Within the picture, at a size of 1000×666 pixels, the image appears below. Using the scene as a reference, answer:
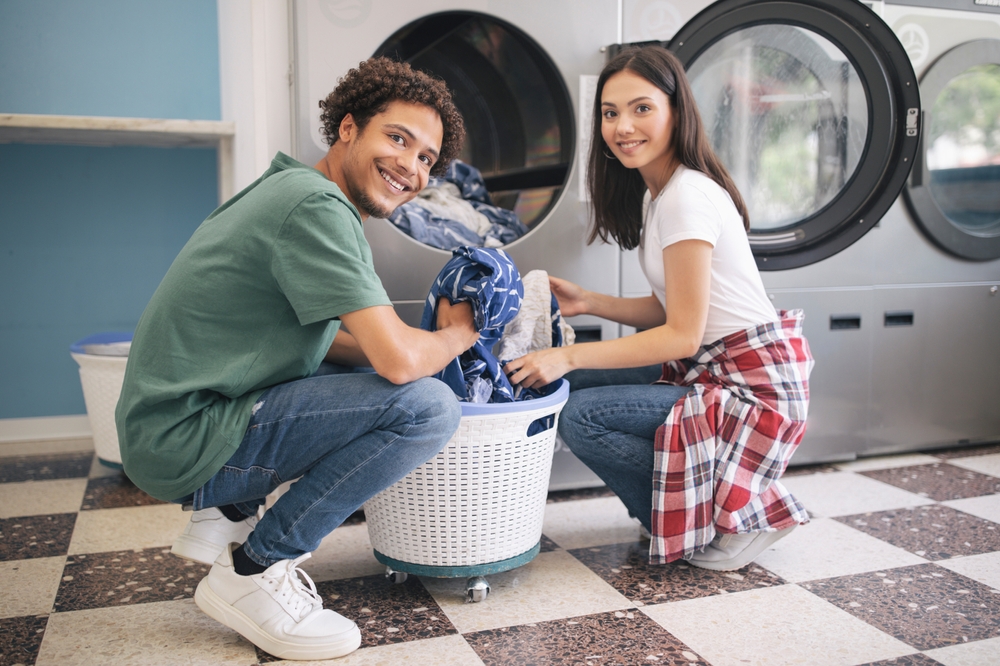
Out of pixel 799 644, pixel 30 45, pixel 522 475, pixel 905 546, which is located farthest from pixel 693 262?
pixel 30 45

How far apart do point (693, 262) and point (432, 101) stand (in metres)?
0.56

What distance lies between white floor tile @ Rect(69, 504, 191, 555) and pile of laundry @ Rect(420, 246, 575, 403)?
0.81 metres

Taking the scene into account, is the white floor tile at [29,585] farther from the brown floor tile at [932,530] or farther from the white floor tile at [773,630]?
the brown floor tile at [932,530]

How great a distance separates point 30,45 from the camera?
7.92 ft

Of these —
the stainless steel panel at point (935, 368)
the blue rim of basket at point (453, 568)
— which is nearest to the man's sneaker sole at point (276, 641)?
the blue rim of basket at point (453, 568)

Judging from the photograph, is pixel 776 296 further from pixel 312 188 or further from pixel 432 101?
pixel 312 188

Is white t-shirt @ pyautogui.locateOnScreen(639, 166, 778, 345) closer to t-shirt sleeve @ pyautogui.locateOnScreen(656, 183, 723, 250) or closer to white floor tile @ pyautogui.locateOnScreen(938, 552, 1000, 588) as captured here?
t-shirt sleeve @ pyautogui.locateOnScreen(656, 183, 723, 250)

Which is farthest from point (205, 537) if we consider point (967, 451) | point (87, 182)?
point (967, 451)

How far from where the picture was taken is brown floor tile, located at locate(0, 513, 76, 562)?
1656 millimetres

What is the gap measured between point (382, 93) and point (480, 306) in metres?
0.40

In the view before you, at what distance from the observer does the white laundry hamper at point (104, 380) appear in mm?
2096

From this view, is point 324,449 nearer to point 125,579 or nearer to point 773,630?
point 125,579

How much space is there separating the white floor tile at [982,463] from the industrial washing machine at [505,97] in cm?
110

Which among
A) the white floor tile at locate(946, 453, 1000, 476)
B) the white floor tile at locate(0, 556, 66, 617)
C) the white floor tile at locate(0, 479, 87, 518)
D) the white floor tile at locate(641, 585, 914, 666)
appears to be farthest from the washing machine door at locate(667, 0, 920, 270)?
the white floor tile at locate(0, 479, 87, 518)
